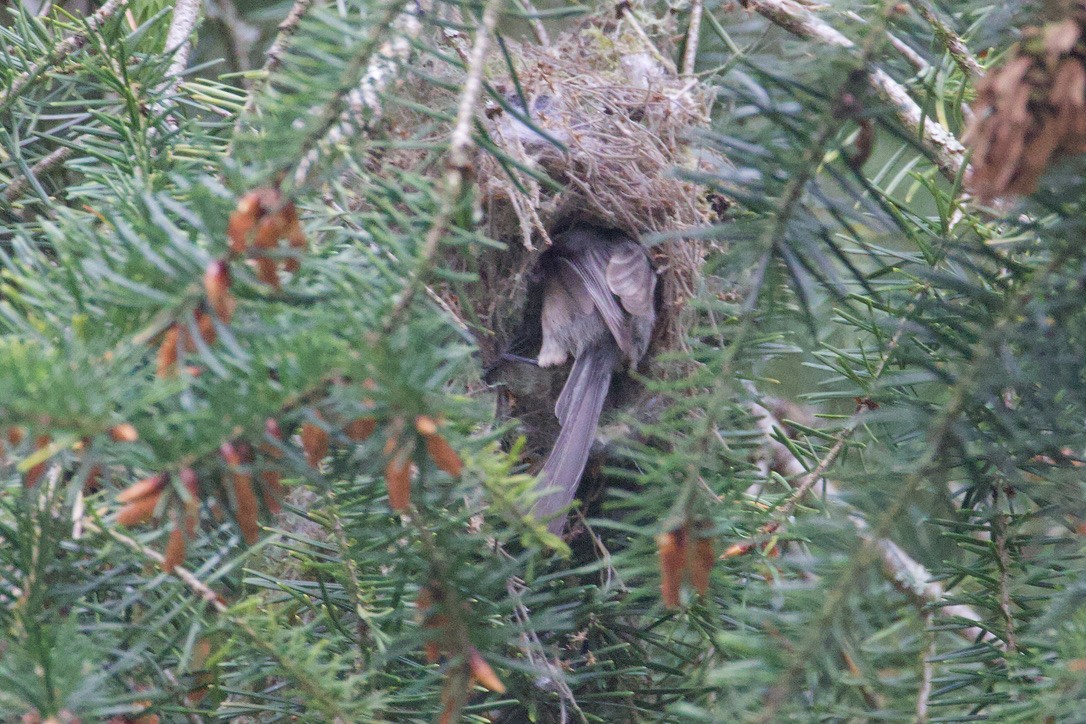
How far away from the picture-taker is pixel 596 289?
249 cm

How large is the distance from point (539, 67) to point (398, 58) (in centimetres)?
169

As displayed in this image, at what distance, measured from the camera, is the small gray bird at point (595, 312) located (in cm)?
243

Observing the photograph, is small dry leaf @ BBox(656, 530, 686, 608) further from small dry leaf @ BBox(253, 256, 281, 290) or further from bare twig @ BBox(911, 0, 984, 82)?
bare twig @ BBox(911, 0, 984, 82)

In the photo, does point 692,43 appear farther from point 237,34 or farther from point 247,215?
point 247,215

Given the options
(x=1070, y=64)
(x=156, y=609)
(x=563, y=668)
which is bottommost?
(x=563, y=668)

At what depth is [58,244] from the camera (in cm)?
88

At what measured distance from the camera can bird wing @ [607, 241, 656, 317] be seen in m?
2.43

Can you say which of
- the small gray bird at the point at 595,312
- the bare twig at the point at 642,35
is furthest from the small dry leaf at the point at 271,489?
the bare twig at the point at 642,35

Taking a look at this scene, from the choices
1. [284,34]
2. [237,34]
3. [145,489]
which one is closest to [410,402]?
[145,489]

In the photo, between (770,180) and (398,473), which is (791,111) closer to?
(770,180)

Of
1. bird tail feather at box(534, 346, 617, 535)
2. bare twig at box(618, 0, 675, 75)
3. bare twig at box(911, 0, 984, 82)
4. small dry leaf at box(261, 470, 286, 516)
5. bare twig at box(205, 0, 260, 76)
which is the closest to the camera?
small dry leaf at box(261, 470, 286, 516)

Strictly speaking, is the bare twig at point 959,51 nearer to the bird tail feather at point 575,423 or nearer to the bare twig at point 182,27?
the bird tail feather at point 575,423

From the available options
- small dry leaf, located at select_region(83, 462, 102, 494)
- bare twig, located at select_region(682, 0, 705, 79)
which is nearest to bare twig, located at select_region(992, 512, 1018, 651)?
small dry leaf, located at select_region(83, 462, 102, 494)

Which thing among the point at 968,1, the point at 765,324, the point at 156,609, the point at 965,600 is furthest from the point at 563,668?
the point at 968,1
